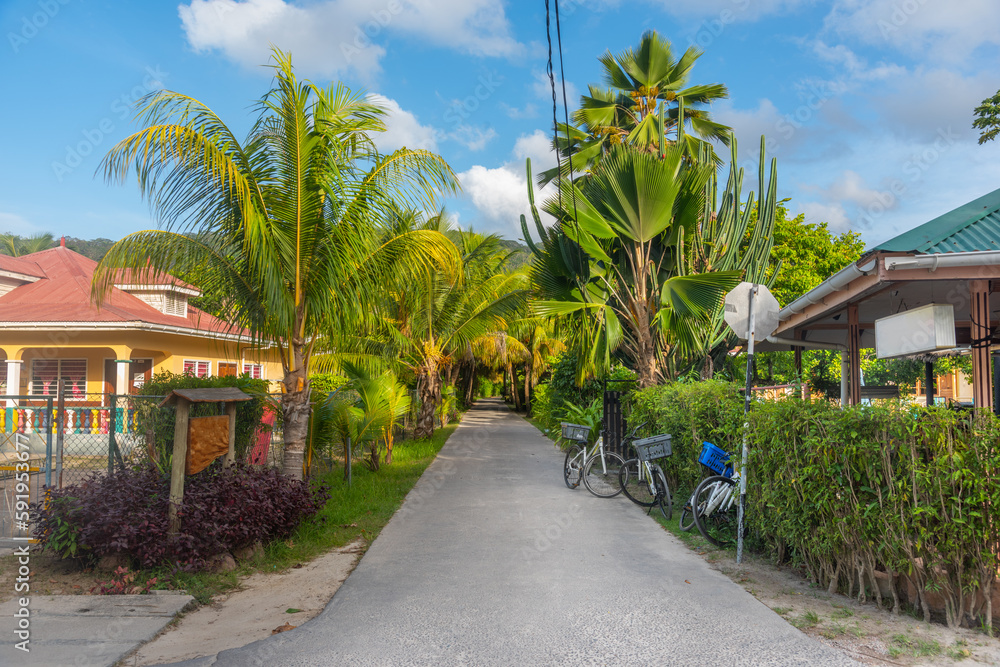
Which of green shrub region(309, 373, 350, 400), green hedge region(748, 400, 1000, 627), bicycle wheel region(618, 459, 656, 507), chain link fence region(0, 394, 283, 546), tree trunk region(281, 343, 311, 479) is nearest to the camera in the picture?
green hedge region(748, 400, 1000, 627)

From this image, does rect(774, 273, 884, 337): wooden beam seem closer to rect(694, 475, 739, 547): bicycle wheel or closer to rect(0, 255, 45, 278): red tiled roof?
rect(694, 475, 739, 547): bicycle wheel

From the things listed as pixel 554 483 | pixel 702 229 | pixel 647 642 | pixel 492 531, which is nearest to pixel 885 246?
pixel 647 642

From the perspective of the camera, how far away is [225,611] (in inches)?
196

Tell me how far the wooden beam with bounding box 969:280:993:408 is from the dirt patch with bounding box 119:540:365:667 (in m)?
5.40

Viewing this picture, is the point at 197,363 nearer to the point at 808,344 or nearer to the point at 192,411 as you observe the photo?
the point at 192,411

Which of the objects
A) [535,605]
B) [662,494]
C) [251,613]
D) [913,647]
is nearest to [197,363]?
[662,494]

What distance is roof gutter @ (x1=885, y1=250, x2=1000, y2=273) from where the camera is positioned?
478 cm

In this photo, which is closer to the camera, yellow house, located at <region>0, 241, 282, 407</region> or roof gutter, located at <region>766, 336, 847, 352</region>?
roof gutter, located at <region>766, 336, 847, 352</region>

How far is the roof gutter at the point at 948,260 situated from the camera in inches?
188

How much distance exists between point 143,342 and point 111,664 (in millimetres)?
14834

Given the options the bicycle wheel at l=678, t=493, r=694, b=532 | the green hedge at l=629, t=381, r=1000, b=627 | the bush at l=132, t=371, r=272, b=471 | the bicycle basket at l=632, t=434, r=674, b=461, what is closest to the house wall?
the bush at l=132, t=371, r=272, b=471

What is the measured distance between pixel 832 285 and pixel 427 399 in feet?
46.3

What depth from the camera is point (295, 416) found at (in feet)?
26.1

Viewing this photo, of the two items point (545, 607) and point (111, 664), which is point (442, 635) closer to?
point (545, 607)
